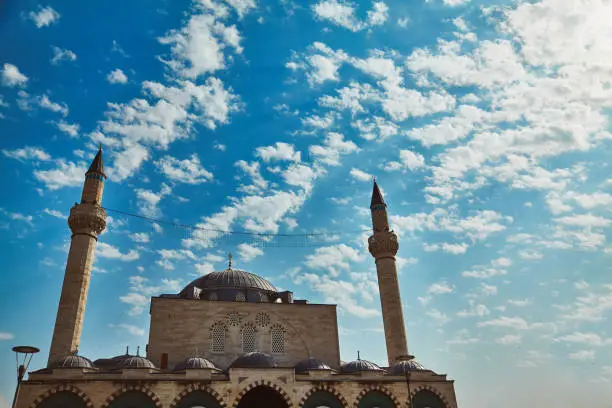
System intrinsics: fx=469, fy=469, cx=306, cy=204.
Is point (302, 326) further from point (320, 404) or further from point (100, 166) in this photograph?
point (100, 166)

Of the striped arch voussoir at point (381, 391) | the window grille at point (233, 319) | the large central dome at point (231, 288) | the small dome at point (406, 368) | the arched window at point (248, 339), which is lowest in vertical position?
the striped arch voussoir at point (381, 391)

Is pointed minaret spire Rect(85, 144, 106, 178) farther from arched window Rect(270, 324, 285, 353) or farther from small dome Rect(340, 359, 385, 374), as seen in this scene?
small dome Rect(340, 359, 385, 374)

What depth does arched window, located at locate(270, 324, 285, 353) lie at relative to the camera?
1000 inches

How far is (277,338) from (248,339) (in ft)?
5.27

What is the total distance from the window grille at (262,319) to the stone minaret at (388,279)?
7039 millimetres

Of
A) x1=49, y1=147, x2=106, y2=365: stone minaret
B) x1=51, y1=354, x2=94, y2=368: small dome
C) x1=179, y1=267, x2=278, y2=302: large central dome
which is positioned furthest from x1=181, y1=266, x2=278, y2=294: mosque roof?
x1=51, y1=354, x2=94, y2=368: small dome

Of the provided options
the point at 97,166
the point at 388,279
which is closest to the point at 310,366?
the point at 388,279

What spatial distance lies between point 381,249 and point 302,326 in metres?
7.23

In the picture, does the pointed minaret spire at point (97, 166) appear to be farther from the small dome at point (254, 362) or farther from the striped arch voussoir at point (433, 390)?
the striped arch voussoir at point (433, 390)

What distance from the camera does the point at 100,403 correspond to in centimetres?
1875

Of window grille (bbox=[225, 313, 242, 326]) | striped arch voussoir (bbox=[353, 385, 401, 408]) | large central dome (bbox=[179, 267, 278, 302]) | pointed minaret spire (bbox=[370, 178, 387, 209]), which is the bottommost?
striped arch voussoir (bbox=[353, 385, 401, 408])

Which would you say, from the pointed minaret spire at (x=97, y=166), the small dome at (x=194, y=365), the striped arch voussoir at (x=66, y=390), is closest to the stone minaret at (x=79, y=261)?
the pointed minaret spire at (x=97, y=166)

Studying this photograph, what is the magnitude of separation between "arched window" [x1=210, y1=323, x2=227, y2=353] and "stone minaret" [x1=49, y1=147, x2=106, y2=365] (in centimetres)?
642

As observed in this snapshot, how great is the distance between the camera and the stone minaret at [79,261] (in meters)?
22.3
